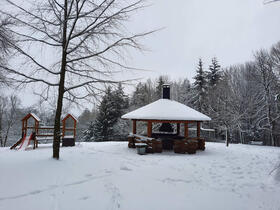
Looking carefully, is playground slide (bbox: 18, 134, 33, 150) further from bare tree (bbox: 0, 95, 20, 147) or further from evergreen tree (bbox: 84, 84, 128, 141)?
bare tree (bbox: 0, 95, 20, 147)

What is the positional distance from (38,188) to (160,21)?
20.3ft

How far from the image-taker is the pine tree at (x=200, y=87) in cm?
2515

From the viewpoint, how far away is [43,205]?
3.19 m

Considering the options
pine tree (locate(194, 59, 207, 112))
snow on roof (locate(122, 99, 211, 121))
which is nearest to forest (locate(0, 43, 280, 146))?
pine tree (locate(194, 59, 207, 112))

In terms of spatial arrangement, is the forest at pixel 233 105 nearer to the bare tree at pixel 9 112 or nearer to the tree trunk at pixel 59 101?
the bare tree at pixel 9 112

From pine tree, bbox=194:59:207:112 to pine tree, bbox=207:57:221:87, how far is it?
1264 mm

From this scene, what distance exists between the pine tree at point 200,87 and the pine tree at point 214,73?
1.26 meters

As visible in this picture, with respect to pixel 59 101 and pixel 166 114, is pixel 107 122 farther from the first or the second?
pixel 59 101

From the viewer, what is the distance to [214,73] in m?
27.2

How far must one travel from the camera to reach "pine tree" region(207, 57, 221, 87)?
27.0m

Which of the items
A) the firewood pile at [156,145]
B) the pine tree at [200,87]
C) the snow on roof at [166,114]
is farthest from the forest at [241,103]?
the firewood pile at [156,145]

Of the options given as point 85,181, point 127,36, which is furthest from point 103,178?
point 127,36

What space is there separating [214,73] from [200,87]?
12.4 ft

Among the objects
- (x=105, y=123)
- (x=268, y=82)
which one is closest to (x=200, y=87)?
(x=268, y=82)
